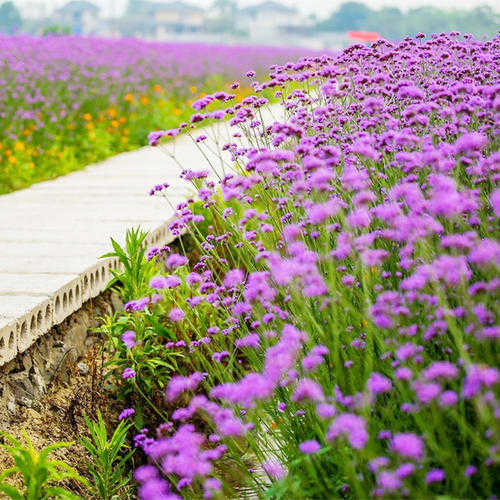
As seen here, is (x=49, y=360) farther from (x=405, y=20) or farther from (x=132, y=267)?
(x=405, y=20)

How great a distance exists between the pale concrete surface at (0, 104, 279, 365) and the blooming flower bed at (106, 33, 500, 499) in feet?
0.90

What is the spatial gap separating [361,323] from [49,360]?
141 cm

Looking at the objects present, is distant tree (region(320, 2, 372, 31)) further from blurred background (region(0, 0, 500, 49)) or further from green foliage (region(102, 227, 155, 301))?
green foliage (region(102, 227, 155, 301))

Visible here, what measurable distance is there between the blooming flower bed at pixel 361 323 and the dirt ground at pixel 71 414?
0.12 meters

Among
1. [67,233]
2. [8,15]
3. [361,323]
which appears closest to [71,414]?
[361,323]

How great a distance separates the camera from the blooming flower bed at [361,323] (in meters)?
1.45

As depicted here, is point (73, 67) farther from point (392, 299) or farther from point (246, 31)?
point (246, 31)

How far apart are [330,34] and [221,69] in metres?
82.5

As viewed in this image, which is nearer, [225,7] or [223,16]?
[223,16]

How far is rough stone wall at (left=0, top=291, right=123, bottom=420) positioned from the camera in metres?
2.66

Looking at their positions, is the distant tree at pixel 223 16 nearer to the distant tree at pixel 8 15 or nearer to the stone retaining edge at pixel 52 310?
the distant tree at pixel 8 15

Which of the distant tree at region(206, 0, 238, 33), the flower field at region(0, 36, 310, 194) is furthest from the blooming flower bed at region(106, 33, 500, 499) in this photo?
the distant tree at region(206, 0, 238, 33)

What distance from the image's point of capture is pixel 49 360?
116 inches

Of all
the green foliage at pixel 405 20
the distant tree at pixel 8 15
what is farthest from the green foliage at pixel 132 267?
the distant tree at pixel 8 15
